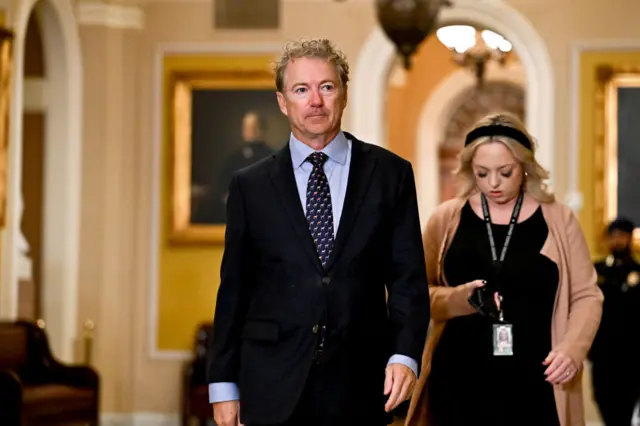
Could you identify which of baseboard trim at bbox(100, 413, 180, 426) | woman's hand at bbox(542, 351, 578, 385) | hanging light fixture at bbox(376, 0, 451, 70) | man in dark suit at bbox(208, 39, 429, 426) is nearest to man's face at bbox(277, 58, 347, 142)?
man in dark suit at bbox(208, 39, 429, 426)

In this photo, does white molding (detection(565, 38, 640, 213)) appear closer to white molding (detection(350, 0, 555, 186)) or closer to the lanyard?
white molding (detection(350, 0, 555, 186))

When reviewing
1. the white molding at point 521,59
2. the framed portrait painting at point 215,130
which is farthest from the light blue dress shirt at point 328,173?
the framed portrait painting at point 215,130

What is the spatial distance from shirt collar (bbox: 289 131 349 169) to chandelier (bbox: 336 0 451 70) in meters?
4.82

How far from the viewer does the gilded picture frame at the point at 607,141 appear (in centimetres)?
1027

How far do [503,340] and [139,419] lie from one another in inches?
262

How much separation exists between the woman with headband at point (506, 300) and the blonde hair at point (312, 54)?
3.96ft

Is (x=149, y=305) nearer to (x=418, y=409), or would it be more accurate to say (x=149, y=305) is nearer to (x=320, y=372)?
(x=418, y=409)

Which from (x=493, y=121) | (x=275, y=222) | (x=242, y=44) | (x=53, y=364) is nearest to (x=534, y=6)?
(x=242, y=44)

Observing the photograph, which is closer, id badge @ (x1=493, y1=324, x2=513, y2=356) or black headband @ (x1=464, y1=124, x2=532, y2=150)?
id badge @ (x1=493, y1=324, x2=513, y2=356)

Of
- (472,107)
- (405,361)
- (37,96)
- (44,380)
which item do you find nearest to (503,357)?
(405,361)

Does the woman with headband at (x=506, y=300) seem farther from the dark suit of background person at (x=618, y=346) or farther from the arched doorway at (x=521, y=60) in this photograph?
the arched doorway at (x=521, y=60)

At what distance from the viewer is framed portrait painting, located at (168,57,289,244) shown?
1061 cm

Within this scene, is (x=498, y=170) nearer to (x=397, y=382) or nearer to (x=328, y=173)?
(x=328, y=173)

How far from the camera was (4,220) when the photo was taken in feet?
28.4
